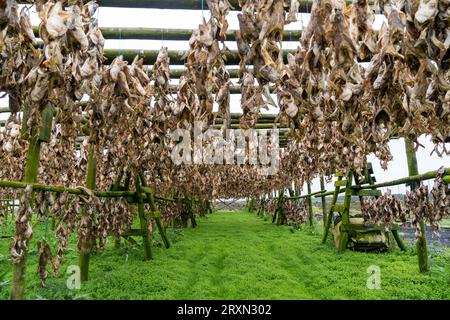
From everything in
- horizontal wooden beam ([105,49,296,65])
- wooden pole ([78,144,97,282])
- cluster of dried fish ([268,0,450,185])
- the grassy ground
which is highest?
horizontal wooden beam ([105,49,296,65])

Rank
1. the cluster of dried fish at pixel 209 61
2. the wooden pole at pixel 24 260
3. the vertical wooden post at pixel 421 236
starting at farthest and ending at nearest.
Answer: the vertical wooden post at pixel 421 236, the wooden pole at pixel 24 260, the cluster of dried fish at pixel 209 61

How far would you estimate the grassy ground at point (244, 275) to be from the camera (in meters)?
5.36

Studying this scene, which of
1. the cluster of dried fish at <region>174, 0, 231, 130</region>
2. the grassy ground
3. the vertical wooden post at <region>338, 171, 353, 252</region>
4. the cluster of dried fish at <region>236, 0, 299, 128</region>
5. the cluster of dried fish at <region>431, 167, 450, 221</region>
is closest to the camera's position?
the cluster of dried fish at <region>236, 0, 299, 128</region>

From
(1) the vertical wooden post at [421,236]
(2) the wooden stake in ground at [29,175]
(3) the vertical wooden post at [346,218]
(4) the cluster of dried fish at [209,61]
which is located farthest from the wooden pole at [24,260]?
(3) the vertical wooden post at [346,218]

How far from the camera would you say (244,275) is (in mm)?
6547

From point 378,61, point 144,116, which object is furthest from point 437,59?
point 144,116

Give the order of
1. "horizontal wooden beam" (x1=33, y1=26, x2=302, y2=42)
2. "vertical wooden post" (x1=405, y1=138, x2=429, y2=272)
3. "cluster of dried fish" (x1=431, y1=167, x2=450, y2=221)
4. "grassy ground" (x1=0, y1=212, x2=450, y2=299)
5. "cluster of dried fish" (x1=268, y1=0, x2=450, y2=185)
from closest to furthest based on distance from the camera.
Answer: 1. "cluster of dried fish" (x1=268, y1=0, x2=450, y2=185)
2. "cluster of dried fish" (x1=431, y1=167, x2=450, y2=221)
3. "horizontal wooden beam" (x1=33, y1=26, x2=302, y2=42)
4. "grassy ground" (x1=0, y1=212, x2=450, y2=299)
5. "vertical wooden post" (x1=405, y1=138, x2=429, y2=272)

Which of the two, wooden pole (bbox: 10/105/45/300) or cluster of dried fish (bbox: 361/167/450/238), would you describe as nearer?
wooden pole (bbox: 10/105/45/300)

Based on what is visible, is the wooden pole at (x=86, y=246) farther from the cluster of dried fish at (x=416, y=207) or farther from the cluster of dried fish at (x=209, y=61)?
the cluster of dried fish at (x=416, y=207)

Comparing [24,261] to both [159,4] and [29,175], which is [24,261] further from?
[159,4]

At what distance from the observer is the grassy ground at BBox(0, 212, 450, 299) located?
536 cm

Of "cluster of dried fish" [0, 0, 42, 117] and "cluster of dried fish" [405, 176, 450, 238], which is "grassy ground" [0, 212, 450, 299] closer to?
"cluster of dried fish" [405, 176, 450, 238]

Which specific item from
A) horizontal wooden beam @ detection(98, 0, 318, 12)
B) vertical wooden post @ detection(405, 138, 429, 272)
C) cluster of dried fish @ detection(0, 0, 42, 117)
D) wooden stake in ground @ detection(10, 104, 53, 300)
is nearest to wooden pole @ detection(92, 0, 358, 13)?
horizontal wooden beam @ detection(98, 0, 318, 12)

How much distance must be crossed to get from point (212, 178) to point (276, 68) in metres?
14.9
